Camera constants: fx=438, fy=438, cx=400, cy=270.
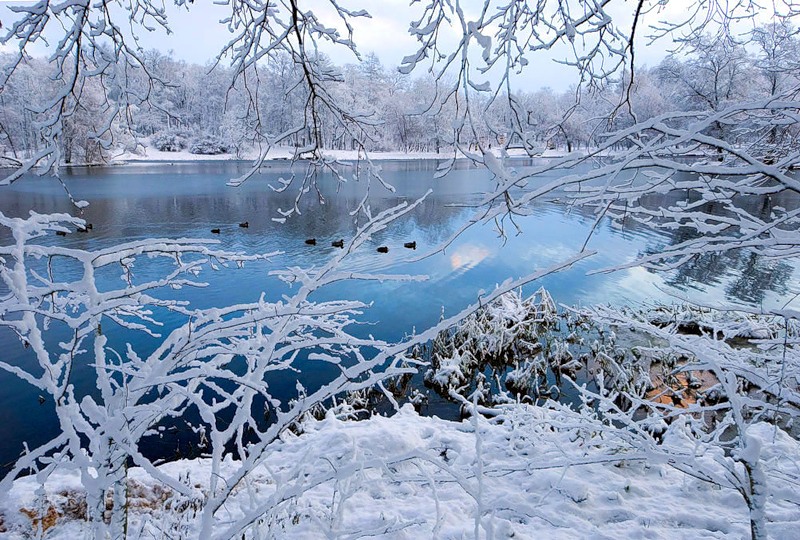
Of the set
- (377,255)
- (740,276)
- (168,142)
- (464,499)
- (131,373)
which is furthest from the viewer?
(168,142)

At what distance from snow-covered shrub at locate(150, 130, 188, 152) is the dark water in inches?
1031

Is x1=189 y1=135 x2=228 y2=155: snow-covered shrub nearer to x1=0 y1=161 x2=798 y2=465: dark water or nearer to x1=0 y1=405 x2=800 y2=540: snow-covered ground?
x1=0 y1=161 x2=798 y2=465: dark water

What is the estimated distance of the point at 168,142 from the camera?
55.5 m

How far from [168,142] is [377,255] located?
5136 cm

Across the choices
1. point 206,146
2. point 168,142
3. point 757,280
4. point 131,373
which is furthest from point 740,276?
point 168,142

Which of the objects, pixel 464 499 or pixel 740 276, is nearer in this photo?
pixel 464 499

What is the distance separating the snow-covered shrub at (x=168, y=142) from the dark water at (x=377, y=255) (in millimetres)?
26189

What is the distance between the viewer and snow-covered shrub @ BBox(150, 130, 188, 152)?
54281mm

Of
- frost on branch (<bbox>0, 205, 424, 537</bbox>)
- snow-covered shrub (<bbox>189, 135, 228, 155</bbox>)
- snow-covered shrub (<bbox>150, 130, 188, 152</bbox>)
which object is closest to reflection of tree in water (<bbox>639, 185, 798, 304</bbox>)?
frost on branch (<bbox>0, 205, 424, 537</bbox>)

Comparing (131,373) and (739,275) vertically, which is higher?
(131,373)

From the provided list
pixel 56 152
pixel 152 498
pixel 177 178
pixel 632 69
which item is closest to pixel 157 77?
pixel 56 152

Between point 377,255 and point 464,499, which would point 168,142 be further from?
point 464,499

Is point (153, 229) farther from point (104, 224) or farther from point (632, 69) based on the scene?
point (632, 69)

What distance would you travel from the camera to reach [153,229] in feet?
62.1
